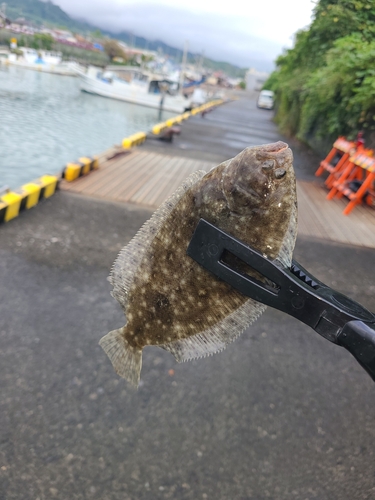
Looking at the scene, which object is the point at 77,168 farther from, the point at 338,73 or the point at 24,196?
the point at 338,73

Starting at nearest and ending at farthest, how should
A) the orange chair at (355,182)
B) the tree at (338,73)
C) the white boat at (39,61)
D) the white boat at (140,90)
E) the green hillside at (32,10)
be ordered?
the tree at (338,73) < the orange chair at (355,182) < the green hillside at (32,10) < the white boat at (140,90) < the white boat at (39,61)

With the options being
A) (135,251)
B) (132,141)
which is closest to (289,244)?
(135,251)

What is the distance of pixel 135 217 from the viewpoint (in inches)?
284

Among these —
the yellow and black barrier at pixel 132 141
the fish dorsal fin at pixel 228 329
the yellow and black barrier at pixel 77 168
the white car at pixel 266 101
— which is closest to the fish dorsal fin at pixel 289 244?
the fish dorsal fin at pixel 228 329

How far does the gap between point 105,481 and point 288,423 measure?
169cm

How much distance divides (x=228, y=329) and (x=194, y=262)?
11.8 inches

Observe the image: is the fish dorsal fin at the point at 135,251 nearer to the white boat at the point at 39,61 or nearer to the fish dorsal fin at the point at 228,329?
the fish dorsal fin at the point at 228,329

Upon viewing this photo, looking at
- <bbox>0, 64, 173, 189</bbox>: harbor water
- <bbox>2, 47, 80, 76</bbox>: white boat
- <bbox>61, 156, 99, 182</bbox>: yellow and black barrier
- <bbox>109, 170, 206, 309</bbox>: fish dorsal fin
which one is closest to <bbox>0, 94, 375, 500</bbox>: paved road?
<bbox>109, 170, 206, 309</bbox>: fish dorsal fin

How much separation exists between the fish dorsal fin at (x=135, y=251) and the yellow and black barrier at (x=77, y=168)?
7.57 meters

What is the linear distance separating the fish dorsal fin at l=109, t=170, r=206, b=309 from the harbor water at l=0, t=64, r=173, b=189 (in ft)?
32.5

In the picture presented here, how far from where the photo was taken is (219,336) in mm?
1438

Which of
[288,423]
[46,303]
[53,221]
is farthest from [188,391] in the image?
[53,221]

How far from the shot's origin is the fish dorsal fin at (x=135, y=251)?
1447 millimetres

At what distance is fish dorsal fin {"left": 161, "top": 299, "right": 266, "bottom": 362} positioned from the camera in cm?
135
